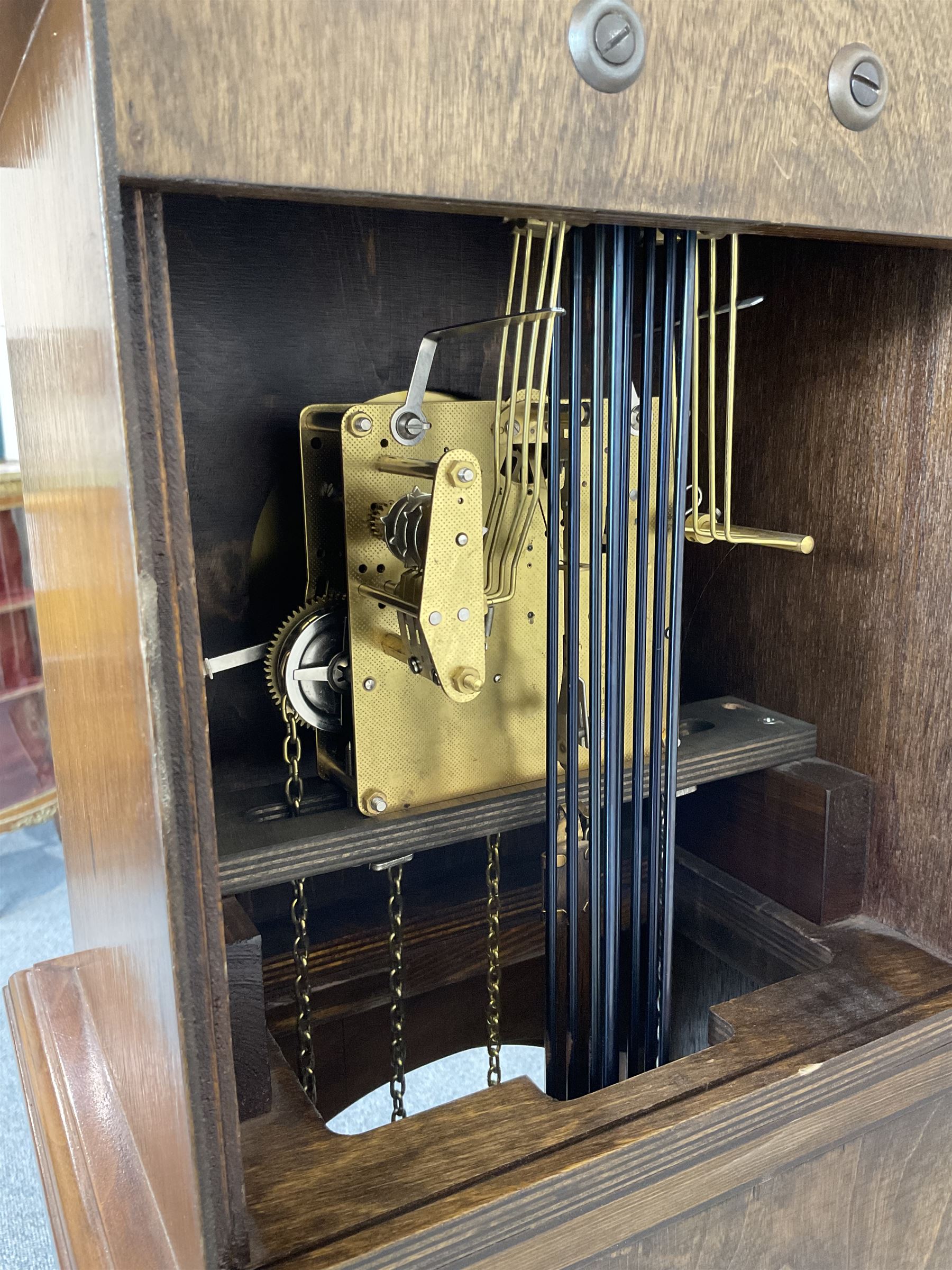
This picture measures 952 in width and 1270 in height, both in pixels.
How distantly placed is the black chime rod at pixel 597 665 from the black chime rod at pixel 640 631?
28 mm

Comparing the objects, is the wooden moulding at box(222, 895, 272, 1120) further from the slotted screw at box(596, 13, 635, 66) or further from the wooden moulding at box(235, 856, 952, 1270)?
the slotted screw at box(596, 13, 635, 66)

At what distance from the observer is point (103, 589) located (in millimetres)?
541

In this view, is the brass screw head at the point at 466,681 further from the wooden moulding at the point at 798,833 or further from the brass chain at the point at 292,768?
the wooden moulding at the point at 798,833

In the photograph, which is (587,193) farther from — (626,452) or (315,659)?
(315,659)

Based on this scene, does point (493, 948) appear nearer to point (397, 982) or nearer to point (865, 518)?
point (397, 982)

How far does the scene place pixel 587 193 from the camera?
0.53 metres

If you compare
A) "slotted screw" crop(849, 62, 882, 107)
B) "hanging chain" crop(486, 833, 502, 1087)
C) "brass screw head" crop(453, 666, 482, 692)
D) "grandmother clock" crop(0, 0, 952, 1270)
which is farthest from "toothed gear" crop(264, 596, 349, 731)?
"slotted screw" crop(849, 62, 882, 107)

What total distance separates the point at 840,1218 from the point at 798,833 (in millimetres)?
295


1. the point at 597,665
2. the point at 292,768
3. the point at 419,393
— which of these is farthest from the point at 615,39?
the point at 292,768

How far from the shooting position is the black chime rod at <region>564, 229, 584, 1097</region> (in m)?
0.71

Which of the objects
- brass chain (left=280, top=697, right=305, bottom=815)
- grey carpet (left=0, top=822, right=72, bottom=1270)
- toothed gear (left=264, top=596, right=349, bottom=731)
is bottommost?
grey carpet (left=0, top=822, right=72, bottom=1270)

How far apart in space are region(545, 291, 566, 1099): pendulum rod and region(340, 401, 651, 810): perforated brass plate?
0.06 metres

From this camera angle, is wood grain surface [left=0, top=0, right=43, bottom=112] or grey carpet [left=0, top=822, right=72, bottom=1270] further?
grey carpet [left=0, top=822, right=72, bottom=1270]

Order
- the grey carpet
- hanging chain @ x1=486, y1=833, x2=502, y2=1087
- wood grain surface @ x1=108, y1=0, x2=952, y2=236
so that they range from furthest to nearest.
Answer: the grey carpet → hanging chain @ x1=486, y1=833, x2=502, y2=1087 → wood grain surface @ x1=108, y1=0, x2=952, y2=236
